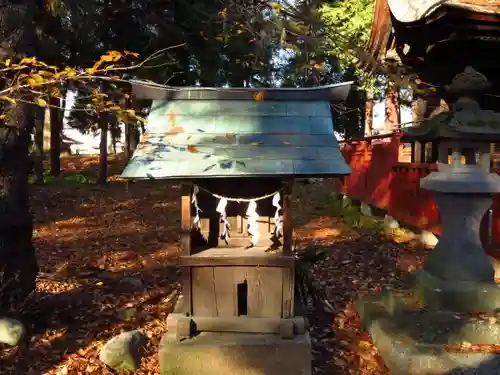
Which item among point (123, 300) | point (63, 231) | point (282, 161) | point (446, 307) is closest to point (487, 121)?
point (446, 307)

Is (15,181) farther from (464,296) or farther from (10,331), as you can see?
(464,296)

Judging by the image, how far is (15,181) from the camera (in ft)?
14.8

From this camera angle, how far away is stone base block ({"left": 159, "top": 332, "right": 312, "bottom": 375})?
404 cm

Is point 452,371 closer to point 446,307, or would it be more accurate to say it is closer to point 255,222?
point 446,307

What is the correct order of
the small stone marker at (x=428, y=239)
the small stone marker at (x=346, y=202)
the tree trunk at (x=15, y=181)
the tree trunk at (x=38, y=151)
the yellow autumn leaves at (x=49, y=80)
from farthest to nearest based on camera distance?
the tree trunk at (x=38, y=151) → the small stone marker at (x=346, y=202) → the small stone marker at (x=428, y=239) → the tree trunk at (x=15, y=181) → the yellow autumn leaves at (x=49, y=80)

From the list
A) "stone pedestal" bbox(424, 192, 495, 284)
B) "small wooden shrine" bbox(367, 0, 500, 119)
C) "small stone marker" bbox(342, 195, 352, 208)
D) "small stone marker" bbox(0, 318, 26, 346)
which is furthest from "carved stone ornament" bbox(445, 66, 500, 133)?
"small stone marker" bbox(342, 195, 352, 208)

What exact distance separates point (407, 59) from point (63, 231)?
7.52 metres

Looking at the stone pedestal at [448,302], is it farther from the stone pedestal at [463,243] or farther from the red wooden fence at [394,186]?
the red wooden fence at [394,186]

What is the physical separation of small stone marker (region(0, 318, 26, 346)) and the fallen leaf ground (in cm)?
11

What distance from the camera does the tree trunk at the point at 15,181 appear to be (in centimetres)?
428

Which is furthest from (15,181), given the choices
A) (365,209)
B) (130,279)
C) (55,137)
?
→ (55,137)

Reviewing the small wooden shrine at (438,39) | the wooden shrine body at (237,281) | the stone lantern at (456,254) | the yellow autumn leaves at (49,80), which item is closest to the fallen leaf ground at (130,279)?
the stone lantern at (456,254)

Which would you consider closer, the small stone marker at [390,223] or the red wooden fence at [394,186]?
the red wooden fence at [394,186]

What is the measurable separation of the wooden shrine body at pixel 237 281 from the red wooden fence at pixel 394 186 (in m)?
4.24
